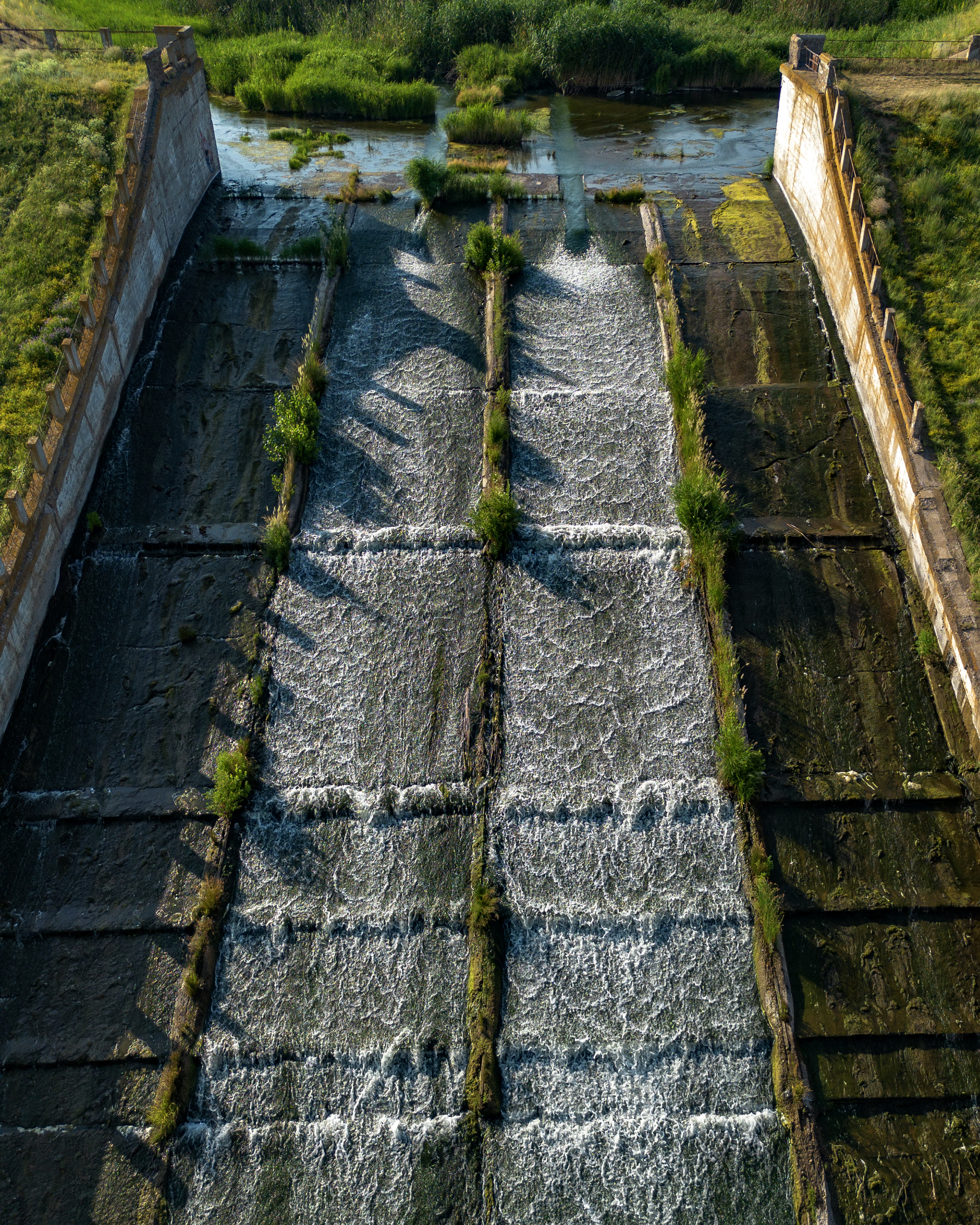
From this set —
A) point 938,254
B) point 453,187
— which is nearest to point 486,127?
point 453,187

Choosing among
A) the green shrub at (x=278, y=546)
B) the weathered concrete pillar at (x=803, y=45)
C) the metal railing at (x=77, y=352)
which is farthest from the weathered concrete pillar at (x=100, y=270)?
the weathered concrete pillar at (x=803, y=45)

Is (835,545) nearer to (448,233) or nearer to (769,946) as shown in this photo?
(769,946)

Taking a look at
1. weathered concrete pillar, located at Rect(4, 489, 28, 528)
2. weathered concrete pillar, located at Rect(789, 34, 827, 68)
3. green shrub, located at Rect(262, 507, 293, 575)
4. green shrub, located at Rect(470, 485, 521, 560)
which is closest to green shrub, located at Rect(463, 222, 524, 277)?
green shrub, located at Rect(470, 485, 521, 560)

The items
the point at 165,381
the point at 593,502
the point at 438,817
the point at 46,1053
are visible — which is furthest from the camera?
the point at 165,381

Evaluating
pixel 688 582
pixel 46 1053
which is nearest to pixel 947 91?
pixel 688 582

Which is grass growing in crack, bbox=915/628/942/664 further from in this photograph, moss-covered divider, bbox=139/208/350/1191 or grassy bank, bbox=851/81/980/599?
moss-covered divider, bbox=139/208/350/1191

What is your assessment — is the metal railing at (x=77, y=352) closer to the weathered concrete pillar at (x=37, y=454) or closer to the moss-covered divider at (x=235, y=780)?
the weathered concrete pillar at (x=37, y=454)
